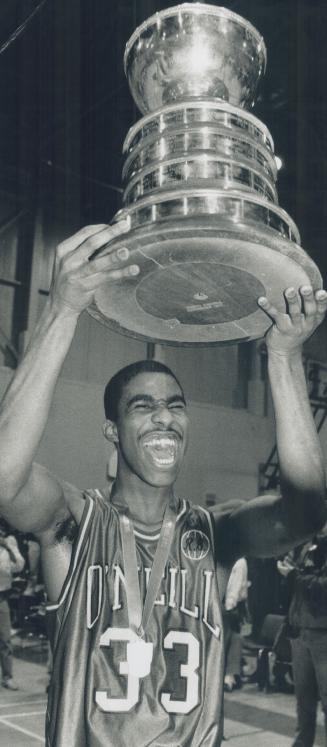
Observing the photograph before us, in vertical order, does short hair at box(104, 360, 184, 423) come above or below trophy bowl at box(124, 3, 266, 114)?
below

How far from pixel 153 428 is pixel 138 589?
0.42 meters

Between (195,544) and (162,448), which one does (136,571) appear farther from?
(162,448)

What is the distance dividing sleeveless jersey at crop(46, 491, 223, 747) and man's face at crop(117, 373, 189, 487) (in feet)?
0.57

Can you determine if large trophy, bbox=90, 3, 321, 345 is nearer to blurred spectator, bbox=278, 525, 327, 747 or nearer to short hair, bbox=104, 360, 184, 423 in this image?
short hair, bbox=104, 360, 184, 423

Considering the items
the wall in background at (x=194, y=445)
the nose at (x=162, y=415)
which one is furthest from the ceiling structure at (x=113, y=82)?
the wall in background at (x=194, y=445)

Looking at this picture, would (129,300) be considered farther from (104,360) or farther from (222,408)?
→ (222,408)

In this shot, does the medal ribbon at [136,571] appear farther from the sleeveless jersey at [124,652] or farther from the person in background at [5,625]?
the person in background at [5,625]

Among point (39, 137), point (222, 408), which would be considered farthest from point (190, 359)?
point (39, 137)

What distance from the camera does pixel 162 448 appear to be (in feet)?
6.37

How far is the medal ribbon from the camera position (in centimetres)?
180

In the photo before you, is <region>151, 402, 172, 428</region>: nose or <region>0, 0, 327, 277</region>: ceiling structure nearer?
<region>151, 402, 172, 428</region>: nose

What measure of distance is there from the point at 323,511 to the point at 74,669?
2.39 ft

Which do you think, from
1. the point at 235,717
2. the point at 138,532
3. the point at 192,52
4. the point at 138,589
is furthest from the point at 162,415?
the point at 235,717

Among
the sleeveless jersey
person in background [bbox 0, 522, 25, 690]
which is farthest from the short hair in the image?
person in background [bbox 0, 522, 25, 690]
